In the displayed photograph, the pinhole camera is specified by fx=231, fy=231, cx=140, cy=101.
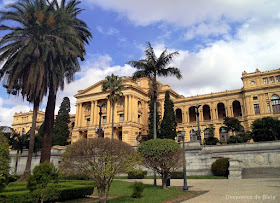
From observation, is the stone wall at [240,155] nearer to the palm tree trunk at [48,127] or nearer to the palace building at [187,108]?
the palm tree trunk at [48,127]

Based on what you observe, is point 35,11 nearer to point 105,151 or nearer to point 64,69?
point 64,69

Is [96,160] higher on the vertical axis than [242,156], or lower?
lower

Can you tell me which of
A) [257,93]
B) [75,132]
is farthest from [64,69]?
[257,93]

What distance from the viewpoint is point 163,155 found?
15.6 m

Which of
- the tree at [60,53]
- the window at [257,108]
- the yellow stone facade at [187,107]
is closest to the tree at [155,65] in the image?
the tree at [60,53]

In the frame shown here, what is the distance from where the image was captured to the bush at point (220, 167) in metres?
24.0

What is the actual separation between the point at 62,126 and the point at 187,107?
31.2m

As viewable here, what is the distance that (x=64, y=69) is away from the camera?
21891mm

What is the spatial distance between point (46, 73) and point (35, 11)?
593 centimetres

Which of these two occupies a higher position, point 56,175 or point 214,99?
point 214,99

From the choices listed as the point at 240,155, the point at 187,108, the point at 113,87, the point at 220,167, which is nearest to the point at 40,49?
the point at 113,87

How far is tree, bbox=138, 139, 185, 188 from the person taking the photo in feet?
50.9

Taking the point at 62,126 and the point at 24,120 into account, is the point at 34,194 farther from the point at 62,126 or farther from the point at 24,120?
the point at 24,120

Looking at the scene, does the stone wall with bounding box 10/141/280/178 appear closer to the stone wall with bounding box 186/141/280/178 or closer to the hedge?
the stone wall with bounding box 186/141/280/178
